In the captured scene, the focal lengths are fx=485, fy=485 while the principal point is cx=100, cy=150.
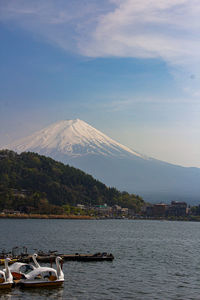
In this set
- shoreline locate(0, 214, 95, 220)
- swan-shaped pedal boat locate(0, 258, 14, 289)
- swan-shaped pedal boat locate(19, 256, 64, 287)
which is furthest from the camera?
shoreline locate(0, 214, 95, 220)

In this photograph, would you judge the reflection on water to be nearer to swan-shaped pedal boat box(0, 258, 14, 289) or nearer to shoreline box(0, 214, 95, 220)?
swan-shaped pedal boat box(0, 258, 14, 289)

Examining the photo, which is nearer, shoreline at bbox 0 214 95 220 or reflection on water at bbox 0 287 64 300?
reflection on water at bbox 0 287 64 300

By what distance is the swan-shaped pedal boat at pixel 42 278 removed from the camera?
33812 mm

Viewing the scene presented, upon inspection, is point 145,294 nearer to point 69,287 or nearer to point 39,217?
point 69,287

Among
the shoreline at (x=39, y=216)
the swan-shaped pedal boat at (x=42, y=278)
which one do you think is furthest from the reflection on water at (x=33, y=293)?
the shoreline at (x=39, y=216)

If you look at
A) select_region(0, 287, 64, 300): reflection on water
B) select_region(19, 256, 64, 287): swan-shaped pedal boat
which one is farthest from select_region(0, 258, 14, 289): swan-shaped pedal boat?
select_region(19, 256, 64, 287): swan-shaped pedal boat

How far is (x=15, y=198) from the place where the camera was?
17812 cm

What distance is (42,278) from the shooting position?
34312 millimetres

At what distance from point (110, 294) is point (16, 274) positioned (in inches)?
285

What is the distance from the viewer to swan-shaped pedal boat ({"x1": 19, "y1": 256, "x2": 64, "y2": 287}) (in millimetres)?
33812

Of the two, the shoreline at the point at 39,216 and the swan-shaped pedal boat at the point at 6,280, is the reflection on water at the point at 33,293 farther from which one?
the shoreline at the point at 39,216

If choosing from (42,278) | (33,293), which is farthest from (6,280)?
(42,278)

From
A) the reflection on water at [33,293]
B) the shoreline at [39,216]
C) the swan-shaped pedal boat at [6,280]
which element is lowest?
the reflection on water at [33,293]

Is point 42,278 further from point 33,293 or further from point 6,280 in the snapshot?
point 6,280
